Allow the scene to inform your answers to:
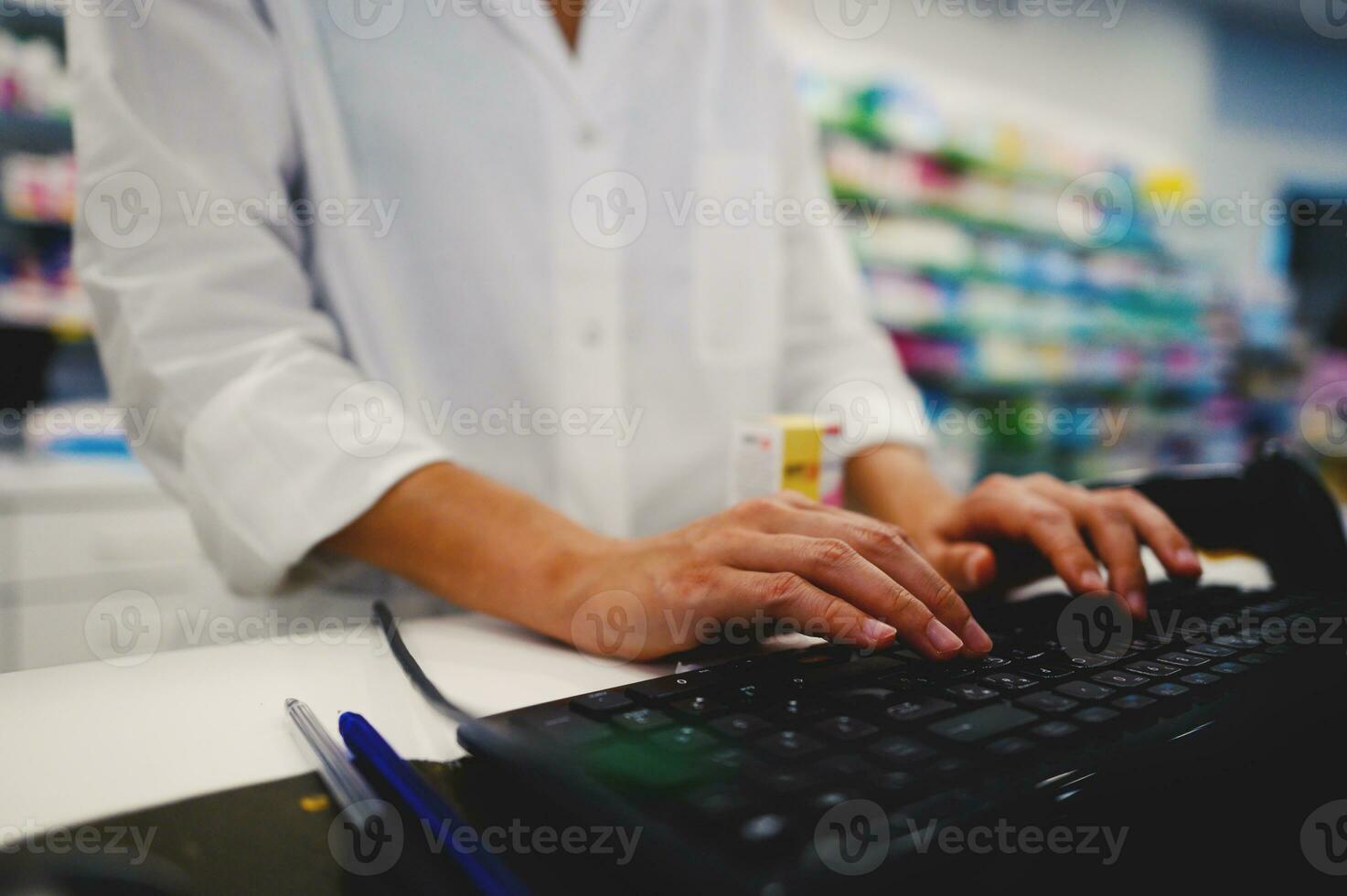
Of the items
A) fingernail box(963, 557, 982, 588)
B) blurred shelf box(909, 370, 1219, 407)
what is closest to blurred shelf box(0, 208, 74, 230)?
fingernail box(963, 557, 982, 588)

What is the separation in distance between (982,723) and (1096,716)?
5cm

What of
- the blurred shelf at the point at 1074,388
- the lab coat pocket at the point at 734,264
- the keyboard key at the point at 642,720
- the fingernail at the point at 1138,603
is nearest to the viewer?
the keyboard key at the point at 642,720

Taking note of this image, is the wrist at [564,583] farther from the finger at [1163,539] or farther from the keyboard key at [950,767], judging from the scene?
the finger at [1163,539]

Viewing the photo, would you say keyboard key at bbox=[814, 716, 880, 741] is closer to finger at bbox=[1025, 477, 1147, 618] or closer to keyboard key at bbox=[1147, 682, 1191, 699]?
keyboard key at bbox=[1147, 682, 1191, 699]

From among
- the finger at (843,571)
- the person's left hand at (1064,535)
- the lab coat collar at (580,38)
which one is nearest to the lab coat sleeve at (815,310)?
the lab coat collar at (580,38)

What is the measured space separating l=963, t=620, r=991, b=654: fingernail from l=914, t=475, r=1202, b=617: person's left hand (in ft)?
0.58

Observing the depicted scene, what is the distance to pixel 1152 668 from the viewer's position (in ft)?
1.48

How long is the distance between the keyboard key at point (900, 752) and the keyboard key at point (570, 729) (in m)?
0.11

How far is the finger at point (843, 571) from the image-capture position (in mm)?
486

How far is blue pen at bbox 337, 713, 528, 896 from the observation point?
26 cm

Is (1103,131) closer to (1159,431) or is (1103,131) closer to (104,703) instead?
(1159,431)

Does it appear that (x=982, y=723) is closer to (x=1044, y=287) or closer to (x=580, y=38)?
(x=580, y=38)

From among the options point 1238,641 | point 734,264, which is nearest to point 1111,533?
point 1238,641

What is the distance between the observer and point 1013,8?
15.5 feet
